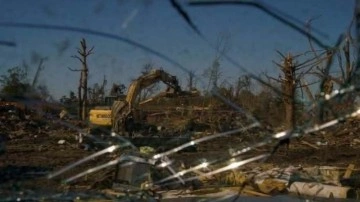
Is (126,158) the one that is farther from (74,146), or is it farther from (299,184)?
(74,146)

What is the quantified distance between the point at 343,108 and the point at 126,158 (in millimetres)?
2001

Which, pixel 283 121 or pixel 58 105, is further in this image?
pixel 58 105

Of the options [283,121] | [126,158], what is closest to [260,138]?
[283,121]

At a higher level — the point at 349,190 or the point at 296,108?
the point at 296,108

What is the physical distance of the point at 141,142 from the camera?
13719 millimetres

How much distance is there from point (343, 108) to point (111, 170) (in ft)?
14.1

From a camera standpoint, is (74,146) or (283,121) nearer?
(283,121)

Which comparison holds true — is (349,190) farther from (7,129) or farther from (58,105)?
(7,129)

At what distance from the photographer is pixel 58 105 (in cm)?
282

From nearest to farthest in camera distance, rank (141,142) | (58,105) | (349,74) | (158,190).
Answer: (349,74)
(58,105)
(158,190)
(141,142)

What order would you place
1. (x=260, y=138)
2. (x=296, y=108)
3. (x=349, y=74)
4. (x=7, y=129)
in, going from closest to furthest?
(x=349, y=74)
(x=296, y=108)
(x=260, y=138)
(x=7, y=129)

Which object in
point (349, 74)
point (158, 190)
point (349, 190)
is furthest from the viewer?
point (349, 190)

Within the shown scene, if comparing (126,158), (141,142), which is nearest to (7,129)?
(141,142)

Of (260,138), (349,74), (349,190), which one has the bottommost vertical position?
(349,190)
